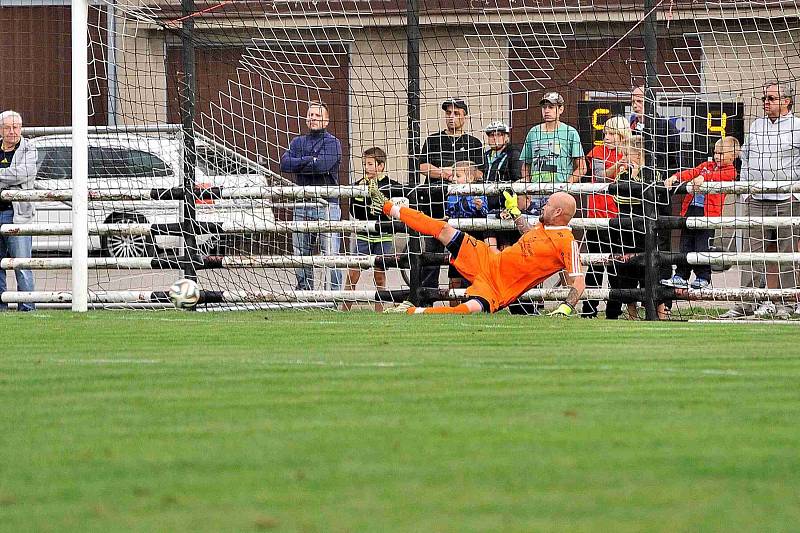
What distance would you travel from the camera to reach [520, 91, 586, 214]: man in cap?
1272 cm

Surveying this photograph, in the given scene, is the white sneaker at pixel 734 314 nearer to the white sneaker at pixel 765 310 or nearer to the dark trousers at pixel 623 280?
the white sneaker at pixel 765 310

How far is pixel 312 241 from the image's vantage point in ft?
43.4

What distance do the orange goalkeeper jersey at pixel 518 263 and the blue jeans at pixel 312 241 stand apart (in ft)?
6.98

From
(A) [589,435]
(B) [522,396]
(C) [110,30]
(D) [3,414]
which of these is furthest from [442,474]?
(C) [110,30]

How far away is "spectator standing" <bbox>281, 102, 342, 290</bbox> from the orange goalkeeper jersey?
2212 mm

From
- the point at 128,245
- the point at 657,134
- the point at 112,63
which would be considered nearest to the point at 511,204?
the point at 657,134

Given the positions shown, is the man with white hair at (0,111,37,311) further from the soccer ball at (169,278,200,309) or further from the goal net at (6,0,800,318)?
the soccer ball at (169,278,200,309)

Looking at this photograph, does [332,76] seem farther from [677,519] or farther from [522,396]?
[677,519]

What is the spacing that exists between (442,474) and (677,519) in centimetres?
79

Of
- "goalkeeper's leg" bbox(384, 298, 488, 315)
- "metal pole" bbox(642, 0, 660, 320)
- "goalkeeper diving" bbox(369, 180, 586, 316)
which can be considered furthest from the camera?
"metal pole" bbox(642, 0, 660, 320)

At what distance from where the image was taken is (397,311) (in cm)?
1168

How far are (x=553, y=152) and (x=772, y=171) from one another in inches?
79.2

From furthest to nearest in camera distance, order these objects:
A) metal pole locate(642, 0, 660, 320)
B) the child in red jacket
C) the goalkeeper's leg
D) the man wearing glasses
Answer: the child in red jacket
the man wearing glasses
metal pole locate(642, 0, 660, 320)
the goalkeeper's leg

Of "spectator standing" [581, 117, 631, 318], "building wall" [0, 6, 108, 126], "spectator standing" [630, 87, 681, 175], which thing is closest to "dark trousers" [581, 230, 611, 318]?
"spectator standing" [581, 117, 631, 318]
